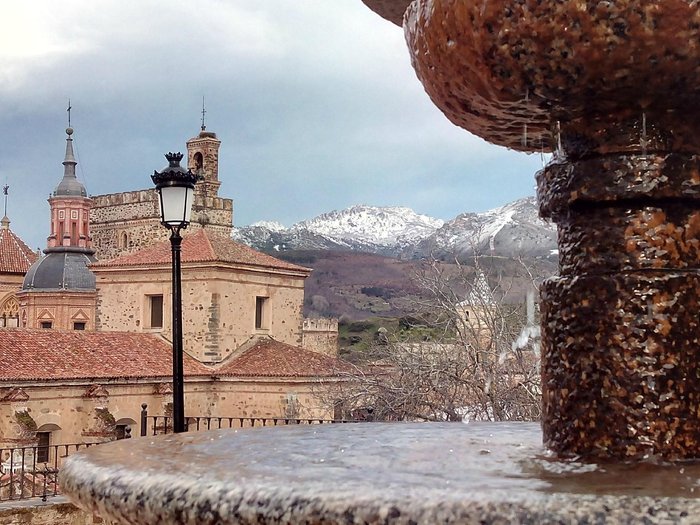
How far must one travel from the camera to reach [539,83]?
2486 millimetres

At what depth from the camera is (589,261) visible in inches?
97.2

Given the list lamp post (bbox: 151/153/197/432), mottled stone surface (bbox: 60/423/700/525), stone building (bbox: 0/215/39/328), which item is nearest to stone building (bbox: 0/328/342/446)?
lamp post (bbox: 151/153/197/432)

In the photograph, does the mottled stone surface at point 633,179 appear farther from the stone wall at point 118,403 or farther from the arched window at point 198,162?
the arched window at point 198,162

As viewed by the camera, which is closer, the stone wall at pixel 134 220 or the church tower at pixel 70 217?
the stone wall at pixel 134 220

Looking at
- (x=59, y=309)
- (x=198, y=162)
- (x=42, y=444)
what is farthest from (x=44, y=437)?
(x=198, y=162)

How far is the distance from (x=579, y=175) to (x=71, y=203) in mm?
49001

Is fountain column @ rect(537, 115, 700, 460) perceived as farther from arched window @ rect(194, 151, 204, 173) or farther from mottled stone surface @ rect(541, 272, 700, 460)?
arched window @ rect(194, 151, 204, 173)

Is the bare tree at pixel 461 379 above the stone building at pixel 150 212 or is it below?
below

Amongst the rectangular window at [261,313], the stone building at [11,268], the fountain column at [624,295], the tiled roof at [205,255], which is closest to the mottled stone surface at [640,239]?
the fountain column at [624,295]

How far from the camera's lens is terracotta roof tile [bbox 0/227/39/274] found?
51.8 metres

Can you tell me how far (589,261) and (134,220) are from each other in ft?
156

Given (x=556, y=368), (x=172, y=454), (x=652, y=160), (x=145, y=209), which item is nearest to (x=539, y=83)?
(x=652, y=160)

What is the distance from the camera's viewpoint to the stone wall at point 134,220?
149ft

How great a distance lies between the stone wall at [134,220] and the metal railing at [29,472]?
23.2 metres
